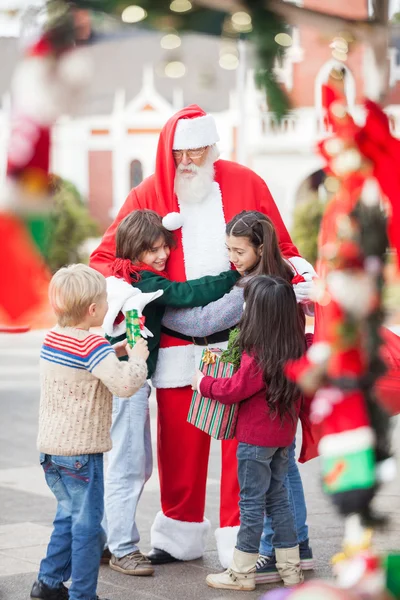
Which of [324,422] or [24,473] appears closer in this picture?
[324,422]

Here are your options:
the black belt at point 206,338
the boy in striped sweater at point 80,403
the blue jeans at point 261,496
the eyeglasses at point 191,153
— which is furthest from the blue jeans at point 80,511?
the eyeglasses at point 191,153

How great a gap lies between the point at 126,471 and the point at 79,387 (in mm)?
865

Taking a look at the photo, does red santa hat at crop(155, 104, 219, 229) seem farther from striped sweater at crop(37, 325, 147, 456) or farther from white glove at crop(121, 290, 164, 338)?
striped sweater at crop(37, 325, 147, 456)

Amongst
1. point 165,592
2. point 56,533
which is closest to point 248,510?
point 165,592

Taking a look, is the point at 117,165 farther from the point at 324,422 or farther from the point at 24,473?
the point at 24,473

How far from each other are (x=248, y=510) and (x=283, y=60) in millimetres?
2506

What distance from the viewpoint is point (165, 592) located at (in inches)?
174

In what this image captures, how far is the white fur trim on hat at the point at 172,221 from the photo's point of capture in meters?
4.71

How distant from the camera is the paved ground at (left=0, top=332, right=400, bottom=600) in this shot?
Answer: 14.3 ft

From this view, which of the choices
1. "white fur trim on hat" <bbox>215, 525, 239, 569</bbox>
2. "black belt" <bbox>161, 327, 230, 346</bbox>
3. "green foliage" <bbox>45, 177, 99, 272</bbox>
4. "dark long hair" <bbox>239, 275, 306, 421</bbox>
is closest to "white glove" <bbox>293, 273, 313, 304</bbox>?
"dark long hair" <bbox>239, 275, 306, 421</bbox>

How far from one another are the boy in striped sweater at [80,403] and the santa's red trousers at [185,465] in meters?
0.71

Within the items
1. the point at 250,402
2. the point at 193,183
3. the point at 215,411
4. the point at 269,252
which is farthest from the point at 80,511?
the point at 193,183

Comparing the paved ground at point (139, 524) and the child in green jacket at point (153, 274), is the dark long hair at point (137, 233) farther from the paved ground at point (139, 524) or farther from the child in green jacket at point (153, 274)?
the paved ground at point (139, 524)

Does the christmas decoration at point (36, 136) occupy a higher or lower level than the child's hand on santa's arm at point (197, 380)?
higher
